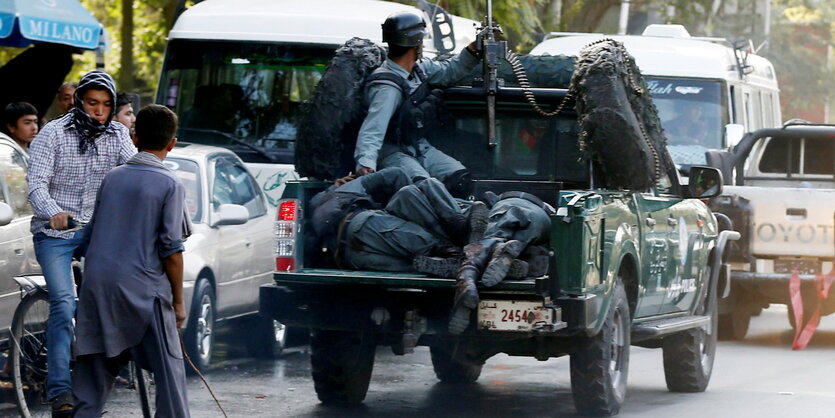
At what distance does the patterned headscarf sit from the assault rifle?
8.95 ft

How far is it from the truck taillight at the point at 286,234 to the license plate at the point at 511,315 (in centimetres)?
127

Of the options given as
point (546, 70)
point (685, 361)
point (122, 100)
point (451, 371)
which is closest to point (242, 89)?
point (122, 100)

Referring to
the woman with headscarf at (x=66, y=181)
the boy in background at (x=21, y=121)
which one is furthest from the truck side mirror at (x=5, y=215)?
the boy in background at (x=21, y=121)

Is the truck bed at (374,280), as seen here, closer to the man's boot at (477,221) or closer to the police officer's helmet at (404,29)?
the man's boot at (477,221)

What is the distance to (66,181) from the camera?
7.80m

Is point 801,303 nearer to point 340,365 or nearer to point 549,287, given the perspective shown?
point 340,365

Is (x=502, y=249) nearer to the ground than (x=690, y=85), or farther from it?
nearer to the ground

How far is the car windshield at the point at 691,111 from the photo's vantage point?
632 inches

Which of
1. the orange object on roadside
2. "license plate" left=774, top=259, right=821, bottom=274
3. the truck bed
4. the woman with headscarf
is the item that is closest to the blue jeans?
the woman with headscarf

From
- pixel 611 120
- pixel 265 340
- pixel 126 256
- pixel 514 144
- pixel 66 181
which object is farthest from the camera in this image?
pixel 265 340

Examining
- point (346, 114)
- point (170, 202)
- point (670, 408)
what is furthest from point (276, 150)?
point (170, 202)

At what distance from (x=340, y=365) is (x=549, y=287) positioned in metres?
1.78

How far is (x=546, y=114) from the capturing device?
9859 millimetres

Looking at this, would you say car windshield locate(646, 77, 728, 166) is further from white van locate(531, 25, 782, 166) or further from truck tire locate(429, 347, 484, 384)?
truck tire locate(429, 347, 484, 384)
